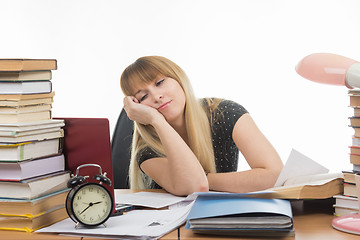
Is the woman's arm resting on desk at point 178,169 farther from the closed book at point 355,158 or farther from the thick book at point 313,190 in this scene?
the closed book at point 355,158

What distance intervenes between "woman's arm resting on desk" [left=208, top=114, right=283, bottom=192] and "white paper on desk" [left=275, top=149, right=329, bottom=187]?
447 mm

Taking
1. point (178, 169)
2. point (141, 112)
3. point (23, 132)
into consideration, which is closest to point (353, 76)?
point (23, 132)

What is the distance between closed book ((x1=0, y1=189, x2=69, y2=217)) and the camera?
115 centimetres

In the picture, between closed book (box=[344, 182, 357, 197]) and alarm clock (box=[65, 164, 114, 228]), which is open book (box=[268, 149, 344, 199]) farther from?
alarm clock (box=[65, 164, 114, 228])

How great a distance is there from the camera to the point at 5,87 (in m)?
1.18

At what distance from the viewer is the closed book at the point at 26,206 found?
115 cm

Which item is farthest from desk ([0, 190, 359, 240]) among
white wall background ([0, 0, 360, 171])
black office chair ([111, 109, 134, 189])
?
white wall background ([0, 0, 360, 171])

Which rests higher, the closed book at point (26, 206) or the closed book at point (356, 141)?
the closed book at point (356, 141)

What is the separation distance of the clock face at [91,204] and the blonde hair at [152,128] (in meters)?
0.94

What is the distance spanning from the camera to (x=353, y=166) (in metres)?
1.15

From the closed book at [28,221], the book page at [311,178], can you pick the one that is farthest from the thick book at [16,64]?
the book page at [311,178]


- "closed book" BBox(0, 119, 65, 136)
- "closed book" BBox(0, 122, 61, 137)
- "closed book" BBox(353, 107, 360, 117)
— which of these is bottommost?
"closed book" BBox(0, 122, 61, 137)

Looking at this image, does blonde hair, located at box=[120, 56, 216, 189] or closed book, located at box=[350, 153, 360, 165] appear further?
blonde hair, located at box=[120, 56, 216, 189]

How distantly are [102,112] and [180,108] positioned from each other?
1966mm
